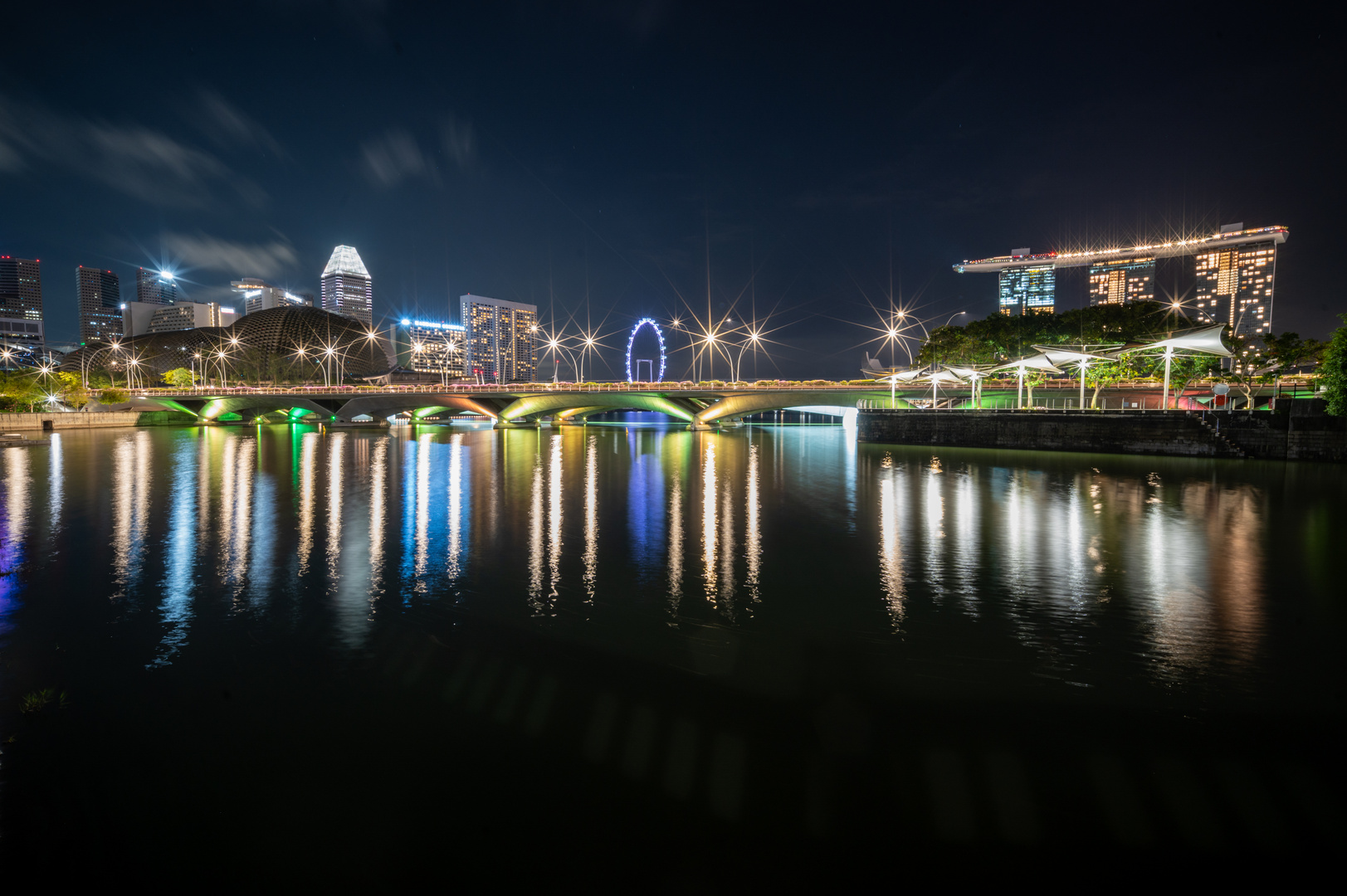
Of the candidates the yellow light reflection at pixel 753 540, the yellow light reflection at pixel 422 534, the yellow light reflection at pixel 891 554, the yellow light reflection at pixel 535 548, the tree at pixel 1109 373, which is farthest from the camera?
the tree at pixel 1109 373

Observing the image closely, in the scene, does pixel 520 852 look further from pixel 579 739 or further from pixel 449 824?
pixel 579 739

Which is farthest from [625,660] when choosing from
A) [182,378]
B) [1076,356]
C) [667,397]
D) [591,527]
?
[182,378]

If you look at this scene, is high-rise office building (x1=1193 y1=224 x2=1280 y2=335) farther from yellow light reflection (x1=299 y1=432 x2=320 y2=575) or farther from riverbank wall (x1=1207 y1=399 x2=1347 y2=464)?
yellow light reflection (x1=299 y1=432 x2=320 y2=575)

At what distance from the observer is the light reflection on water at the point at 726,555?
25.2 feet

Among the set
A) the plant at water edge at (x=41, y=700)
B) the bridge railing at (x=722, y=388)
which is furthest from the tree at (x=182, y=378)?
the plant at water edge at (x=41, y=700)

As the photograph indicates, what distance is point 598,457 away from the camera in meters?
35.3

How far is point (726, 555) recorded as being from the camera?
1159cm

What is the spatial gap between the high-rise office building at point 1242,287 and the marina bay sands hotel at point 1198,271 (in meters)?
0.15

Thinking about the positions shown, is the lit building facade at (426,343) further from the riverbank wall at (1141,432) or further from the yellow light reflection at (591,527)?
the yellow light reflection at (591,527)

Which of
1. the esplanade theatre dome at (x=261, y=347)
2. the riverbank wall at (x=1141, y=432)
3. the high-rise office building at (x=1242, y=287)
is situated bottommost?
the riverbank wall at (x=1141, y=432)

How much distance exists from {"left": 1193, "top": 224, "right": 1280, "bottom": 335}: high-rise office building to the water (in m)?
184

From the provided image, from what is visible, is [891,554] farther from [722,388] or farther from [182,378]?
[182,378]

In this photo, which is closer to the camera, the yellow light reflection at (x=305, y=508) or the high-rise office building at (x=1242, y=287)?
the yellow light reflection at (x=305, y=508)

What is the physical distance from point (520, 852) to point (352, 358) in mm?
154836
